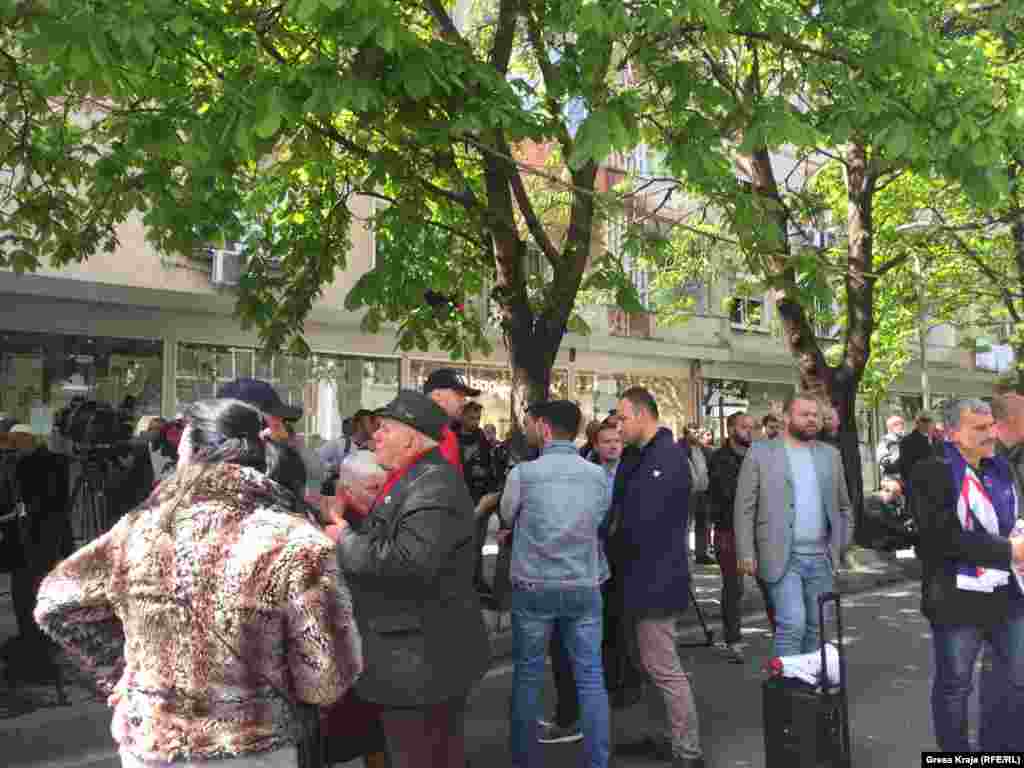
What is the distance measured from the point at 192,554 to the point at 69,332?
41.4ft

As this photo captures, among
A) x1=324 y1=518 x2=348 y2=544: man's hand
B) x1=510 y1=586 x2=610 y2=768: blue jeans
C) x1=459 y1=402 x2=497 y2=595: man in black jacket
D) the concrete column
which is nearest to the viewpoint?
x1=324 y1=518 x2=348 y2=544: man's hand

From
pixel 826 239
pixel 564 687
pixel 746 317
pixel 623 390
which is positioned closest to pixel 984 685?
pixel 564 687

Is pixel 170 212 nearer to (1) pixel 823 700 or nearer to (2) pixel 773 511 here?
(2) pixel 773 511

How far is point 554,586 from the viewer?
16.3 ft

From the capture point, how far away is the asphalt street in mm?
5758

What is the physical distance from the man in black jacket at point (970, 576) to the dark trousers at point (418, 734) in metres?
2.60

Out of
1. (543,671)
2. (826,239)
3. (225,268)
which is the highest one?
(826,239)

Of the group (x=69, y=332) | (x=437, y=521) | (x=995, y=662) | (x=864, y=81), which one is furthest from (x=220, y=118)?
(x=69, y=332)

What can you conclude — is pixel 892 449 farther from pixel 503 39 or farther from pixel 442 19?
pixel 442 19

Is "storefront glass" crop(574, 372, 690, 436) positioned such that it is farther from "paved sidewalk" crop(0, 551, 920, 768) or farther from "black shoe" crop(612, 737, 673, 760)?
"black shoe" crop(612, 737, 673, 760)

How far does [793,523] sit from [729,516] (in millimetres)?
2825

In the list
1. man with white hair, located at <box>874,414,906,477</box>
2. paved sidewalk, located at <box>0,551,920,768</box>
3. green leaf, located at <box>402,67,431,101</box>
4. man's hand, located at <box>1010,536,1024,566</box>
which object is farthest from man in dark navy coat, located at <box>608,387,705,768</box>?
man with white hair, located at <box>874,414,906,477</box>

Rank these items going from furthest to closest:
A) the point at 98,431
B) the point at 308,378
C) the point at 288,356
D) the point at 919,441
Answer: the point at 308,378 < the point at 288,356 < the point at 919,441 < the point at 98,431

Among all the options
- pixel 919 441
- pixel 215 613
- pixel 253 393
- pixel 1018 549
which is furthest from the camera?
pixel 919 441
